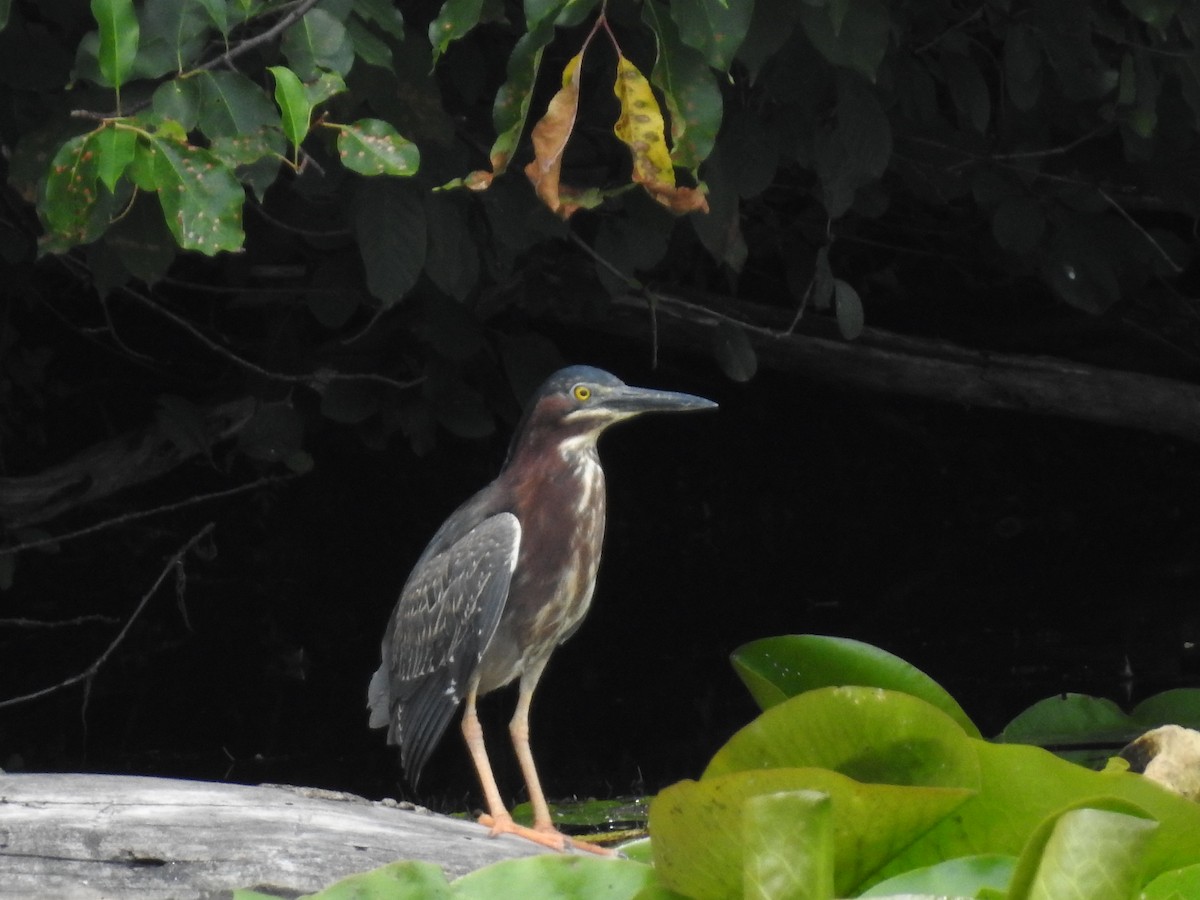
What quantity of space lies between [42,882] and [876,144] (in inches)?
82.5

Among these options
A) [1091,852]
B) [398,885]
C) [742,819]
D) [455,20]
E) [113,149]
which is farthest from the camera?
[455,20]

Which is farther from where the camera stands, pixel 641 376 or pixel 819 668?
pixel 641 376

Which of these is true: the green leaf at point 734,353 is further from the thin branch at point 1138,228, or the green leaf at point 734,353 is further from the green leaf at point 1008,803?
the green leaf at point 1008,803

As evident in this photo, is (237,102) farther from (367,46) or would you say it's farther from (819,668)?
(819,668)

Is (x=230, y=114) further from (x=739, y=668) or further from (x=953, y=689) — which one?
(x=953, y=689)

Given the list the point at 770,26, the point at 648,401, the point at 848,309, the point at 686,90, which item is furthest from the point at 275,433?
the point at 686,90

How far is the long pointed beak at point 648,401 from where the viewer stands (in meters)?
3.15

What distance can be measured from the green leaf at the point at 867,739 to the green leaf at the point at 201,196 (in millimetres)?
1191

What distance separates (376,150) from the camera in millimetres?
2326

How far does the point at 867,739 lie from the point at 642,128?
1164 mm

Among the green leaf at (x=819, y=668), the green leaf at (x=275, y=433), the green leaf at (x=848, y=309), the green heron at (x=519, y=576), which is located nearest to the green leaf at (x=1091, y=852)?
the green leaf at (x=819, y=668)

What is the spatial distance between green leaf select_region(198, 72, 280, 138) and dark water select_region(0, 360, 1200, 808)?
284cm

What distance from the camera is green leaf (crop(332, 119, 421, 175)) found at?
2312 mm

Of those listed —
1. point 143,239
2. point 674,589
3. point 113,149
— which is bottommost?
point 674,589
